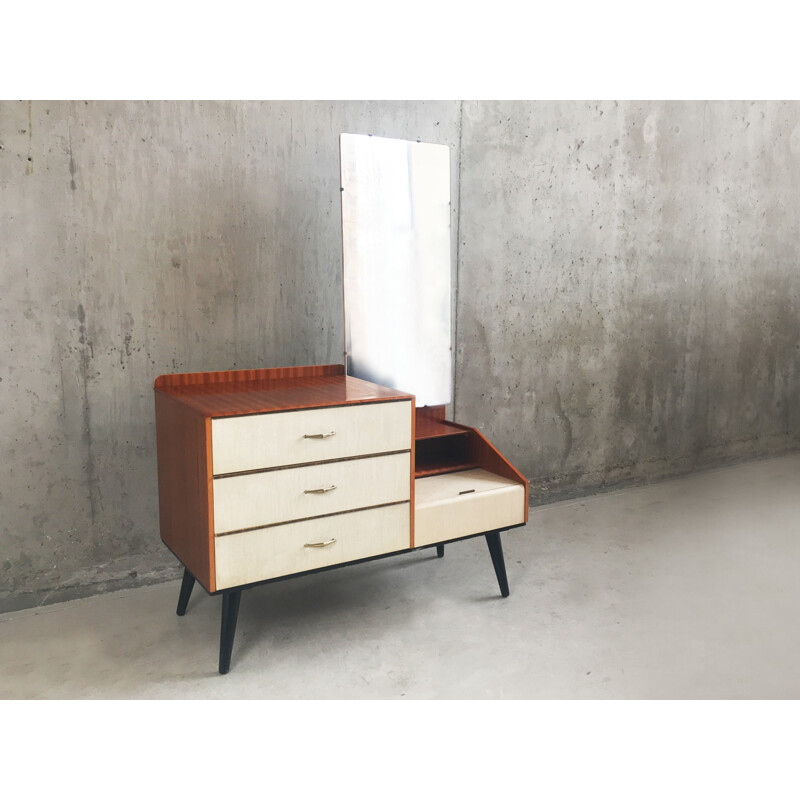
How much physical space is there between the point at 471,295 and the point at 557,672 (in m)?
1.67

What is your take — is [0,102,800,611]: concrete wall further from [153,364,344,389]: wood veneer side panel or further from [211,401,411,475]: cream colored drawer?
[211,401,411,475]: cream colored drawer

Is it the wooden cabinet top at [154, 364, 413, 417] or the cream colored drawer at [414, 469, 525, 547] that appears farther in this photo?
the cream colored drawer at [414, 469, 525, 547]

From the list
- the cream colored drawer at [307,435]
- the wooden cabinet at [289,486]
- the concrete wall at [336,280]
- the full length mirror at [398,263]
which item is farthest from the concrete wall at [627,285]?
the cream colored drawer at [307,435]

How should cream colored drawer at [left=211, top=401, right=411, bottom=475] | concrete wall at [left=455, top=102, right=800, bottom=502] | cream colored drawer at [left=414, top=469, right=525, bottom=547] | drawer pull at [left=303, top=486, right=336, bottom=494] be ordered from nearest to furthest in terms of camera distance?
1. cream colored drawer at [left=211, top=401, right=411, bottom=475]
2. drawer pull at [left=303, top=486, right=336, bottom=494]
3. cream colored drawer at [left=414, top=469, right=525, bottom=547]
4. concrete wall at [left=455, top=102, right=800, bottom=502]

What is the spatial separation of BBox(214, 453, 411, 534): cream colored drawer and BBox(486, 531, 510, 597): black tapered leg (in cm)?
46

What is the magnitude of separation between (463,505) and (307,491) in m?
0.56

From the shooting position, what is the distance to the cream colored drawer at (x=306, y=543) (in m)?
1.90

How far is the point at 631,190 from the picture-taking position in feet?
11.7

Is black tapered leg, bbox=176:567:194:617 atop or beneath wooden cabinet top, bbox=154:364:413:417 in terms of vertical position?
beneath

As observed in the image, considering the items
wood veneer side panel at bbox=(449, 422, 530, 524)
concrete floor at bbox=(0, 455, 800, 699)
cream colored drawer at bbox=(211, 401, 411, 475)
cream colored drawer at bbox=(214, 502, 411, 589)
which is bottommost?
concrete floor at bbox=(0, 455, 800, 699)

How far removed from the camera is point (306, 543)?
2.01 metres

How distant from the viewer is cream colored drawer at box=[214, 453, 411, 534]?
1.88m

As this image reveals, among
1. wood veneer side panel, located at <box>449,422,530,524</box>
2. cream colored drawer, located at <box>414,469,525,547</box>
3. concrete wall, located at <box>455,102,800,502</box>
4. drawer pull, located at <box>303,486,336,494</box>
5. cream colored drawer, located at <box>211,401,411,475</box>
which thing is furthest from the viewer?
concrete wall, located at <box>455,102,800,502</box>

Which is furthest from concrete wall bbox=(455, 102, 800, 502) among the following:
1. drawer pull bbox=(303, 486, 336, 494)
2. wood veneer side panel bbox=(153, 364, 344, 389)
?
drawer pull bbox=(303, 486, 336, 494)
